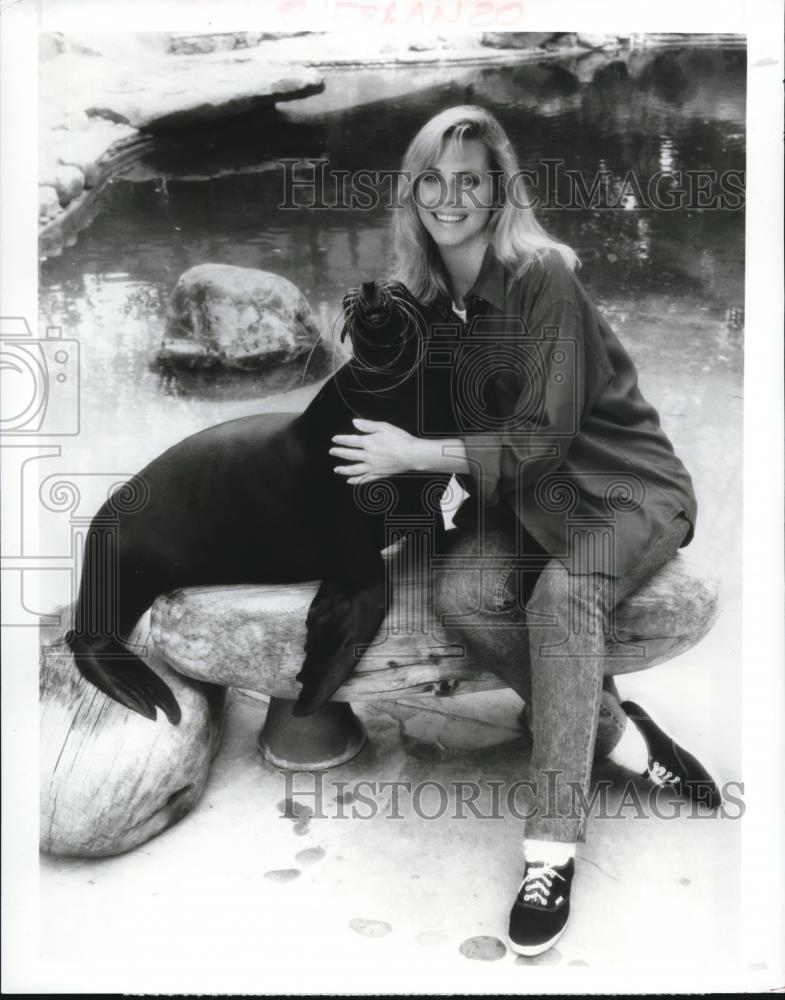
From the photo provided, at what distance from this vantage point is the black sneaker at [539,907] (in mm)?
2602

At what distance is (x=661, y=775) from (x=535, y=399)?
112cm

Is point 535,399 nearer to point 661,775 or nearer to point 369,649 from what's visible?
point 369,649

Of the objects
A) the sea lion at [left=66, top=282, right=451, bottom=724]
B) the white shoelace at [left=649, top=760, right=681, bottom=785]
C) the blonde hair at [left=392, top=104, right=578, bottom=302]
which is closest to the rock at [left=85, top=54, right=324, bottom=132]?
the blonde hair at [left=392, top=104, right=578, bottom=302]

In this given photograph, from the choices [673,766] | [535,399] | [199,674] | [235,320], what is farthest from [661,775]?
[235,320]

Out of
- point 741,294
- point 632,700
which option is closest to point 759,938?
point 632,700

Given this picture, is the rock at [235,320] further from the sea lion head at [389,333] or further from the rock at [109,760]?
the rock at [109,760]

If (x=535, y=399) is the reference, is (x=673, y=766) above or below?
below

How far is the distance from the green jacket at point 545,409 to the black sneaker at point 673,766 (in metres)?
0.46

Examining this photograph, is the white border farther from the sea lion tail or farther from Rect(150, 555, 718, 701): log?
Rect(150, 555, 718, 701): log

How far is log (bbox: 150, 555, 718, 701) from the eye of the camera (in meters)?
2.62

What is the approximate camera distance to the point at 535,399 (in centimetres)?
259

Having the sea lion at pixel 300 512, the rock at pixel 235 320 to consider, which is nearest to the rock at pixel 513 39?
the sea lion at pixel 300 512

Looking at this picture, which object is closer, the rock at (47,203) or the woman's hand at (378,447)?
the woman's hand at (378,447)

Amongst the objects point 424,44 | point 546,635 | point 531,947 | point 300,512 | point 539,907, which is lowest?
point 531,947
